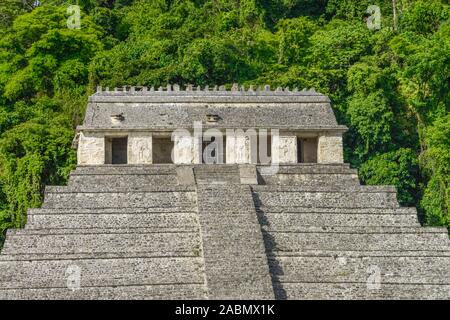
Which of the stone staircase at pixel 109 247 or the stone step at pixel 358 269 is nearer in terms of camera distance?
the stone staircase at pixel 109 247

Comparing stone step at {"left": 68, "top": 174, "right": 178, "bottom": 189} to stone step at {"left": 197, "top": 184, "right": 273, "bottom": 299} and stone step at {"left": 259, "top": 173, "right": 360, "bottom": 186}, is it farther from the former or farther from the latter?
stone step at {"left": 259, "top": 173, "right": 360, "bottom": 186}

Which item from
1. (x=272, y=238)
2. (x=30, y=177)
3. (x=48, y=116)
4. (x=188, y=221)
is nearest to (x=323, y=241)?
(x=272, y=238)

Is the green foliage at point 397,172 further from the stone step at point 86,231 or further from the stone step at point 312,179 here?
the stone step at point 86,231

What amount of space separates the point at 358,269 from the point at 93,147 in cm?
1098

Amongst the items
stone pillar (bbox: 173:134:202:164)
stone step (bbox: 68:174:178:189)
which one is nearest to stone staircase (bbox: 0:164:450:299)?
stone step (bbox: 68:174:178:189)

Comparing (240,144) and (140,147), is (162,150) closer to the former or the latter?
(140,147)

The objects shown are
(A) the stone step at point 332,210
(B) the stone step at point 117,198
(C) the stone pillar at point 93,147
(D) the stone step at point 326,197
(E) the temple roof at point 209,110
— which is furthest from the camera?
(E) the temple roof at point 209,110

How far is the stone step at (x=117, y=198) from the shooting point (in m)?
29.2

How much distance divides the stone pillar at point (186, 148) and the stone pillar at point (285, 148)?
2.49 meters

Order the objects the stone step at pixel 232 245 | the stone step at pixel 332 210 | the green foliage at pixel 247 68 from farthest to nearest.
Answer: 1. the green foliage at pixel 247 68
2. the stone step at pixel 332 210
3. the stone step at pixel 232 245

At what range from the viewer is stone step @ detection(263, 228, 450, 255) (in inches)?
1069

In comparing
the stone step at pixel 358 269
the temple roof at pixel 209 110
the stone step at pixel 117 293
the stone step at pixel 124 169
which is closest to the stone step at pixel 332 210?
the stone step at pixel 358 269

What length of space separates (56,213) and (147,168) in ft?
15.3

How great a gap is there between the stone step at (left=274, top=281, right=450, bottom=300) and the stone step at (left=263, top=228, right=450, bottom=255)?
1.47 m
